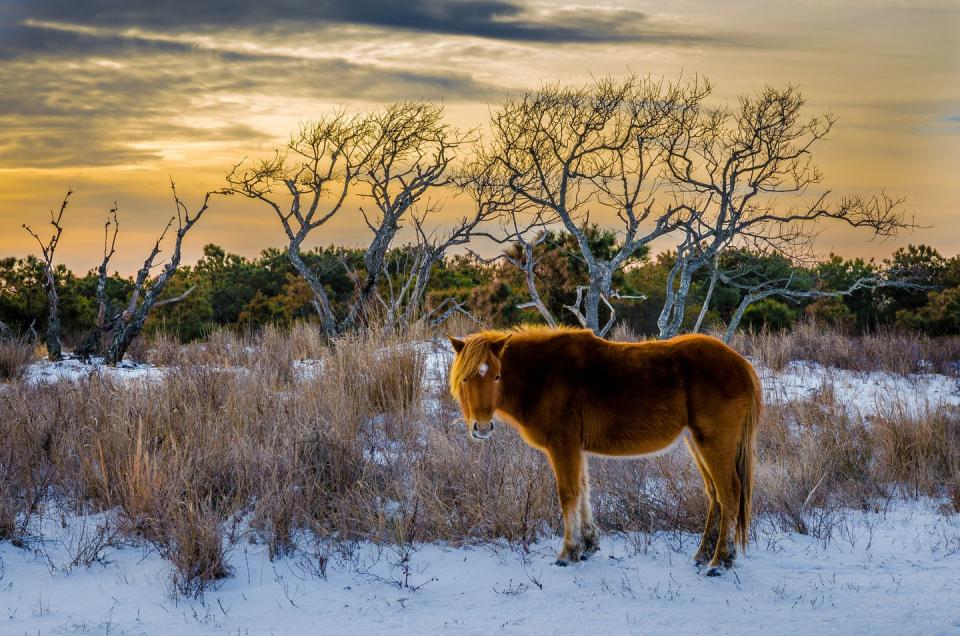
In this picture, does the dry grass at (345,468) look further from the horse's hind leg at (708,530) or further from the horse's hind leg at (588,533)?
the horse's hind leg at (708,530)

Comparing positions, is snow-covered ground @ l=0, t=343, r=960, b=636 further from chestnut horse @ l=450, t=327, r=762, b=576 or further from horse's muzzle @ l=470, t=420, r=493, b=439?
horse's muzzle @ l=470, t=420, r=493, b=439

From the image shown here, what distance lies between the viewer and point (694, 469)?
7.08 m

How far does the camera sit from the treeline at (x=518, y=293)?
20.2m

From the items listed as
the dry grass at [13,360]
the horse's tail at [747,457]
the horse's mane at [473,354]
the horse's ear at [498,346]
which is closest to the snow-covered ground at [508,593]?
the horse's tail at [747,457]

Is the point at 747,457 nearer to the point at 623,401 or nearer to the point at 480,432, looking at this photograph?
the point at 623,401

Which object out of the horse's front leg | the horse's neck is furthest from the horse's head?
the horse's front leg

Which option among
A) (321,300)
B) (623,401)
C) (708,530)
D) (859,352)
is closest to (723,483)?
(708,530)

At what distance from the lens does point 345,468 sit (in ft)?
21.9

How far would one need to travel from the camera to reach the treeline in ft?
66.2

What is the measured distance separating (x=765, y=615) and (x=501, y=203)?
1291 centimetres

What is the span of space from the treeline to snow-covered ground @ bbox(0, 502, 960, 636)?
10.8m

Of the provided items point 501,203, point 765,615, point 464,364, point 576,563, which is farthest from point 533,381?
point 501,203

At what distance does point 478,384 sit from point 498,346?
0.34m

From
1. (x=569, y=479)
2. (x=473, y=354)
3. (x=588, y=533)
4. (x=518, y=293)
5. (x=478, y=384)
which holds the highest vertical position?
(x=473, y=354)
